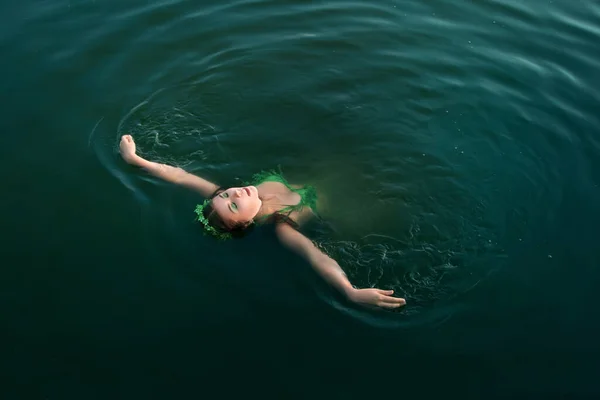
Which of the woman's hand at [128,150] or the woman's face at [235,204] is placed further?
the woman's hand at [128,150]

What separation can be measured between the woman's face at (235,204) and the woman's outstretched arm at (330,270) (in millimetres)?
533

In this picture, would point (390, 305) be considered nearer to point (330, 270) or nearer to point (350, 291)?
point (350, 291)

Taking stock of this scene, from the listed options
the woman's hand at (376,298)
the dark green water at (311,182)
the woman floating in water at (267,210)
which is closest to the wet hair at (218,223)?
the woman floating in water at (267,210)

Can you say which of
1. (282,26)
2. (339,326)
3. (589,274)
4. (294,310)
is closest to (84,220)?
(294,310)

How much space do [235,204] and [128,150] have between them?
203 cm

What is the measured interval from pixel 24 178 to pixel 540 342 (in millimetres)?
6512

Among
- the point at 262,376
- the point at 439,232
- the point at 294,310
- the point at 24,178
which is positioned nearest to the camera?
the point at 262,376

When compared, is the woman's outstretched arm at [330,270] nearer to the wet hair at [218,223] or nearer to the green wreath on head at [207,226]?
the wet hair at [218,223]

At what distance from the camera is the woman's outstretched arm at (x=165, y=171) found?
714cm

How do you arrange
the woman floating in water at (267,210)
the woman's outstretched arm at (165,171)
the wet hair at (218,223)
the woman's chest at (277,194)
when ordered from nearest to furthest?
the woman floating in water at (267,210)
the wet hair at (218,223)
the woman's chest at (277,194)
the woman's outstretched arm at (165,171)

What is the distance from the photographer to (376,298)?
18.6 feet

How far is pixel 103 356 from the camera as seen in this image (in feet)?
18.5

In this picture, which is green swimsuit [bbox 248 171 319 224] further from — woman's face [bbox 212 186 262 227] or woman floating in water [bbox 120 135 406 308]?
woman's face [bbox 212 186 262 227]

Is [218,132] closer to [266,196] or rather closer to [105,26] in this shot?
[266,196]
